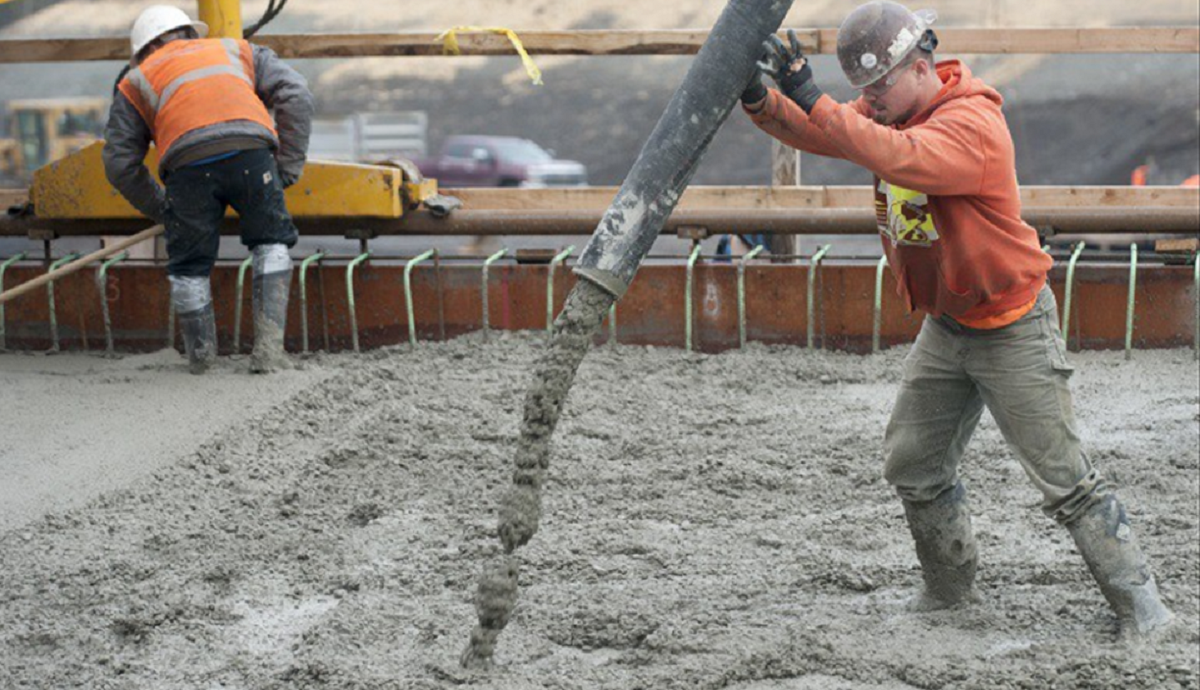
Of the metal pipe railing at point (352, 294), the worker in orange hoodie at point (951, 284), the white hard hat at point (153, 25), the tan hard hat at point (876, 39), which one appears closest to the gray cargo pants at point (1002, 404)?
the worker in orange hoodie at point (951, 284)

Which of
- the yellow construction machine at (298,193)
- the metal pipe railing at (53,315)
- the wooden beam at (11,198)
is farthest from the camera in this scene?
the wooden beam at (11,198)

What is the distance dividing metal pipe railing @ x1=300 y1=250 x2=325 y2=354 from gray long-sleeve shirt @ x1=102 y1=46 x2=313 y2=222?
1.84 ft

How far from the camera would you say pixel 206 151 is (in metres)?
6.76

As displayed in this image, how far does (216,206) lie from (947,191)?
4.17 metres

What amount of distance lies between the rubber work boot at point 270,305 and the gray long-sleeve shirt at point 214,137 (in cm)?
44

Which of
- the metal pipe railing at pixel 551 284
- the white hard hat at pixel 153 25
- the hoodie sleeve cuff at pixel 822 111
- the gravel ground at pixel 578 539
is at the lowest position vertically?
the gravel ground at pixel 578 539

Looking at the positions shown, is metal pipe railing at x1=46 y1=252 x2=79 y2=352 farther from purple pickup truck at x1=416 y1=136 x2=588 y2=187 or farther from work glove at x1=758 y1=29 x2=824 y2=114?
purple pickup truck at x1=416 y1=136 x2=588 y2=187

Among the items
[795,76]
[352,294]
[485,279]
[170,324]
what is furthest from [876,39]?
[170,324]

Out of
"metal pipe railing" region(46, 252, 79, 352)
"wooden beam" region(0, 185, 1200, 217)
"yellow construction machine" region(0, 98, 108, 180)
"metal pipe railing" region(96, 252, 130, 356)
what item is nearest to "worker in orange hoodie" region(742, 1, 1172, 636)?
"wooden beam" region(0, 185, 1200, 217)

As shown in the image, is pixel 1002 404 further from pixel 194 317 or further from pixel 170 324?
pixel 170 324

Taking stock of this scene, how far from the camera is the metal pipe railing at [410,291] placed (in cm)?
762

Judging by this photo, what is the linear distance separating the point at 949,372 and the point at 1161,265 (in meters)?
3.79

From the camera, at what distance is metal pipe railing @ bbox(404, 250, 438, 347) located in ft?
25.0

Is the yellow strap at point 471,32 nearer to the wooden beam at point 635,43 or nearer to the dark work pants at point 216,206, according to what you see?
the wooden beam at point 635,43
